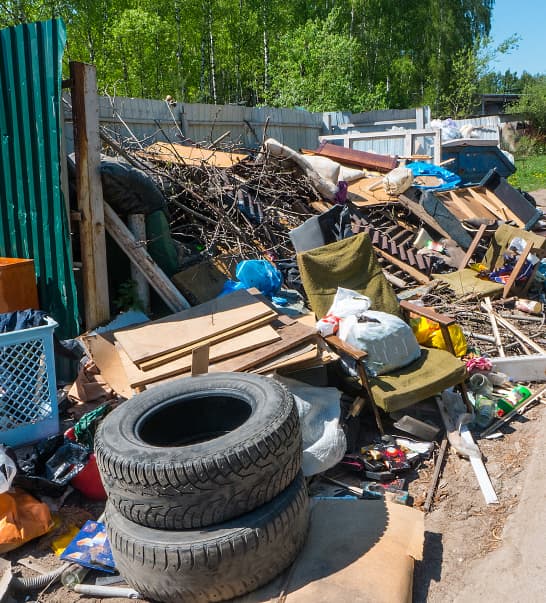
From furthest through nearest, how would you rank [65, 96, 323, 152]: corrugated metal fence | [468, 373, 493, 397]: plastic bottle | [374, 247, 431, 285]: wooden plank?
[65, 96, 323, 152]: corrugated metal fence, [374, 247, 431, 285]: wooden plank, [468, 373, 493, 397]: plastic bottle

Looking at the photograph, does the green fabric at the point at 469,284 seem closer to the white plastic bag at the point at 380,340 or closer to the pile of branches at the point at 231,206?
the pile of branches at the point at 231,206

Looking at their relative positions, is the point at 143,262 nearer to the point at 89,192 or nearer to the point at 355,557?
the point at 89,192

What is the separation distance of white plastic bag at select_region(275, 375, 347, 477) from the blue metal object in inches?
368

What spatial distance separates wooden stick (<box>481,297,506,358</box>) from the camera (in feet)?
16.7

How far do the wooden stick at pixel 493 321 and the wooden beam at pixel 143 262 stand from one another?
2.83 meters

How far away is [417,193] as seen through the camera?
27.5 ft

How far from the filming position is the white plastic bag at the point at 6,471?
281cm

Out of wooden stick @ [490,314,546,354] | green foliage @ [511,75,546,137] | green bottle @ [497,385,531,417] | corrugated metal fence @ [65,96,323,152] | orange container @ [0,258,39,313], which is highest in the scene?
green foliage @ [511,75,546,137]

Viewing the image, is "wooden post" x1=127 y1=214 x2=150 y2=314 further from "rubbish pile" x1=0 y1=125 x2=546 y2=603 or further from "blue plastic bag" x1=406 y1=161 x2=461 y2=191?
"blue plastic bag" x1=406 y1=161 x2=461 y2=191

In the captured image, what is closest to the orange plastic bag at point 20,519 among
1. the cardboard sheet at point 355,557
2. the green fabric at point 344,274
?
the cardboard sheet at point 355,557

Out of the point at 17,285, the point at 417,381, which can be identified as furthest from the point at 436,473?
the point at 17,285

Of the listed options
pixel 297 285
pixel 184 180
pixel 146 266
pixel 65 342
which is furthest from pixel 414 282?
pixel 65 342

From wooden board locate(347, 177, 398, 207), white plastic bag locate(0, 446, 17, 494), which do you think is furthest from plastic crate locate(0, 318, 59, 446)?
wooden board locate(347, 177, 398, 207)

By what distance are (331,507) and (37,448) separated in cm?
170
